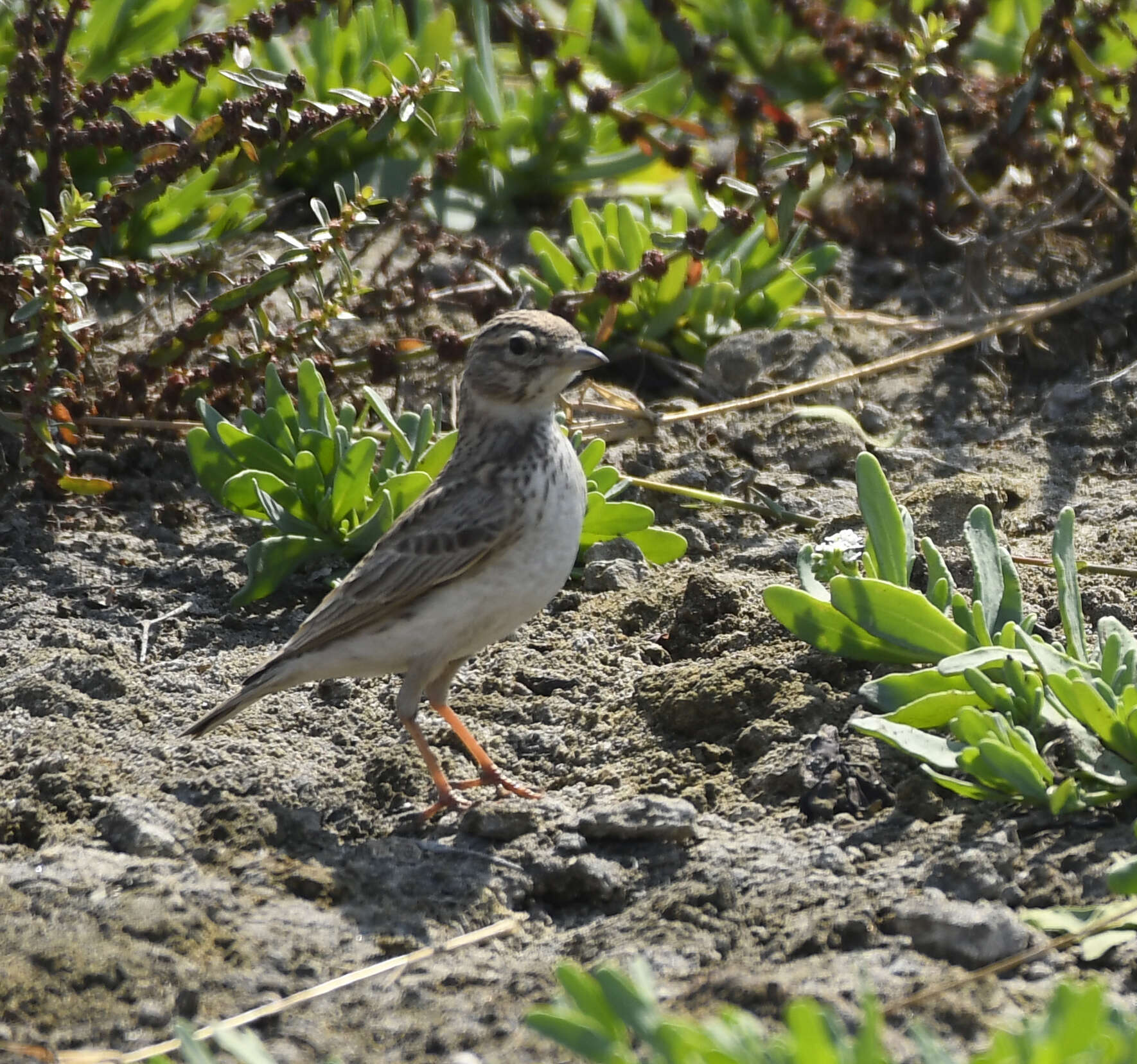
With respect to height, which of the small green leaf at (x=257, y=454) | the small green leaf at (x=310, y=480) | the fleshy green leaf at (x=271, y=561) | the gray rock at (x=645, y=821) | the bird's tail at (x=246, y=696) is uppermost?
the small green leaf at (x=257, y=454)

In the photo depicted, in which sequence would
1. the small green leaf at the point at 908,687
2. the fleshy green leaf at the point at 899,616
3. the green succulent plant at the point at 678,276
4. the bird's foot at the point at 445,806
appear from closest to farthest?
the small green leaf at the point at 908,687, the fleshy green leaf at the point at 899,616, the bird's foot at the point at 445,806, the green succulent plant at the point at 678,276

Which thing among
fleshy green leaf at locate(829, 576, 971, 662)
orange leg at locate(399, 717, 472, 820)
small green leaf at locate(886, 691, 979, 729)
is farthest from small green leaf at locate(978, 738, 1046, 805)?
orange leg at locate(399, 717, 472, 820)

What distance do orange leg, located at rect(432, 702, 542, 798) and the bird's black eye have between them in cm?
112

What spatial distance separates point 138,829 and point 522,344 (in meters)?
1.86

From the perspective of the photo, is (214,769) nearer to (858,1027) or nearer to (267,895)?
(267,895)

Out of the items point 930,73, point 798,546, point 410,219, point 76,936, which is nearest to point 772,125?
point 930,73

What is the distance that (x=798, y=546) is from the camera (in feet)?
18.1

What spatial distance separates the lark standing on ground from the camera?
443 centimetres

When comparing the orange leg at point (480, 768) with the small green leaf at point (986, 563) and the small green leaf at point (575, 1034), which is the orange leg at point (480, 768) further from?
the small green leaf at point (575, 1034)

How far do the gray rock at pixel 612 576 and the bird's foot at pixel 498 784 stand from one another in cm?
112

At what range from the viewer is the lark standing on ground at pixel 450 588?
4426mm

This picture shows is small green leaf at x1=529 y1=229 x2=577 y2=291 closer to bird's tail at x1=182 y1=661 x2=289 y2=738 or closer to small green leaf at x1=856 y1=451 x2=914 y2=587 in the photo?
small green leaf at x1=856 y1=451 x2=914 y2=587

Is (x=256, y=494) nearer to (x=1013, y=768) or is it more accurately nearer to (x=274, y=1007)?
(x=274, y=1007)

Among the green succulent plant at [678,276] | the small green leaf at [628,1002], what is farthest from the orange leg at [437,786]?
the green succulent plant at [678,276]
